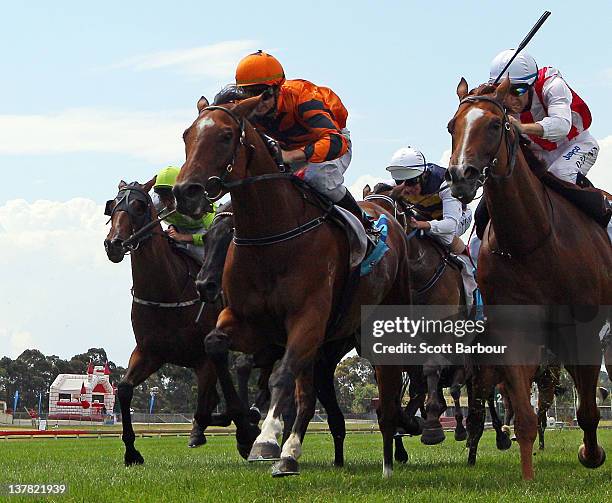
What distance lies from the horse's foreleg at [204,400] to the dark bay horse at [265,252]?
7.99ft

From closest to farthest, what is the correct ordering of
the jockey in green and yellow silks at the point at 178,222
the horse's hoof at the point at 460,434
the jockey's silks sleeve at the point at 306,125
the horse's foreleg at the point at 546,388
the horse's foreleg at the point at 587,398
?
the jockey's silks sleeve at the point at 306,125, the horse's foreleg at the point at 587,398, the jockey in green and yellow silks at the point at 178,222, the horse's foreleg at the point at 546,388, the horse's hoof at the point at 460,434

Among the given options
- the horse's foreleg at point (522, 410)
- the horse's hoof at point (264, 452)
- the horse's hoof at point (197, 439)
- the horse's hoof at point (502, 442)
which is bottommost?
the horse's hoof at point (502, 442)

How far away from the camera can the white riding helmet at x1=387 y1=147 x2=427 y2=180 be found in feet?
40.6

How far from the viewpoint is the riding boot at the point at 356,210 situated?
29.5 ft

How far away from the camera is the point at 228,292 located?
791cm

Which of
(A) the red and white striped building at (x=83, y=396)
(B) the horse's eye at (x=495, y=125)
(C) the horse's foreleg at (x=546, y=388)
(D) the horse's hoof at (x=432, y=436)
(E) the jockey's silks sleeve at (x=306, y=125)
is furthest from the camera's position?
(A) the red and white striped building at (x=83, y=396)

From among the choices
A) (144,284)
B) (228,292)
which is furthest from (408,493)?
(144,284)

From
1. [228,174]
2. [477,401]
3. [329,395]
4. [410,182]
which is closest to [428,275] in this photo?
[410,182]

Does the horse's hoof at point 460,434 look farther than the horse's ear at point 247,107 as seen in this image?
Yes

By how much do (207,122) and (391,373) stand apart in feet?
11.4

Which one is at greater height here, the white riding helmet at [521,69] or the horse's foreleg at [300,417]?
the white riding helmet at [521,69]

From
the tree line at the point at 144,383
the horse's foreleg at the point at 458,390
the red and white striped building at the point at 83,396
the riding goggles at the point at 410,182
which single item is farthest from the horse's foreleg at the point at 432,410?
the tree line at the point at 144,383

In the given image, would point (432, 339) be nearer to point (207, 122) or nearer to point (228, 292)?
point (228, 292)

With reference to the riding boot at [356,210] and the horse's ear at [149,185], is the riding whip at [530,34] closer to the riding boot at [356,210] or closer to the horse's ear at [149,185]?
the riding boot at [356,210]
